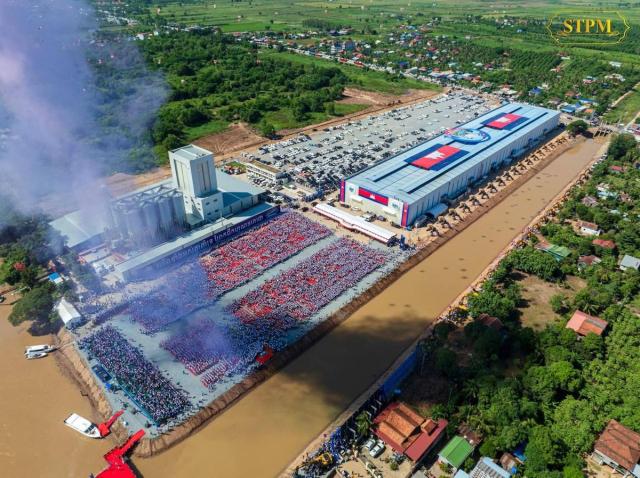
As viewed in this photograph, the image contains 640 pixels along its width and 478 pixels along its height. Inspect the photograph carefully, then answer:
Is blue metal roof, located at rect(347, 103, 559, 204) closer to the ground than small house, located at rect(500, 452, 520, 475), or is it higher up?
higher up

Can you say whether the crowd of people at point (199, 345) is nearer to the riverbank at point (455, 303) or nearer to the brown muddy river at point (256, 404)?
the brown muddy river at point (256, 404)

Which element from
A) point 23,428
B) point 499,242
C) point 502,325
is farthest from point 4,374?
point 499,242

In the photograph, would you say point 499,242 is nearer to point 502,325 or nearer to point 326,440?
point 502,325

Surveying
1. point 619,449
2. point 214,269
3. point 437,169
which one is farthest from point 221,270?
point 619,449

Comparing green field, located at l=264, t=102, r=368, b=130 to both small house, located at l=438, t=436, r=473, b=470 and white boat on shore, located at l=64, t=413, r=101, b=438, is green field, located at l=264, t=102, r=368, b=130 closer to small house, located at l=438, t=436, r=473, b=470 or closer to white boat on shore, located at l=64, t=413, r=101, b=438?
white boat on shore, located at l=64, t=413, r=101, b=438

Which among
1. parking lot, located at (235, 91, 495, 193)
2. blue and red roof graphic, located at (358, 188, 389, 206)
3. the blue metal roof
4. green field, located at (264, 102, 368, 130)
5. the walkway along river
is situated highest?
the blue metal roof

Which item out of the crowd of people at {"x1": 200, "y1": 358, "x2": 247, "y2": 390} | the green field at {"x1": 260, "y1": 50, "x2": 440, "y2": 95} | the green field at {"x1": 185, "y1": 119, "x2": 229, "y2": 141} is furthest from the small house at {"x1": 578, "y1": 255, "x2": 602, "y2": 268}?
the green field at {"x1": 260, "y1": 50, "x2": 440, "y2": 95}

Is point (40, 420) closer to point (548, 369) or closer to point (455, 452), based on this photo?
point (455, 452)
